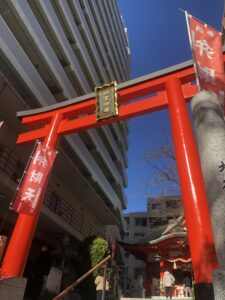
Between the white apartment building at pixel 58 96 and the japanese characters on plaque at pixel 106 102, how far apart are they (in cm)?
434

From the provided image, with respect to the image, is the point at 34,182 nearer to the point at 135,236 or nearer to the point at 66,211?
the point at 66,211

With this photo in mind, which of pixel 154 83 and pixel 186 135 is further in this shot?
pixel 154 83

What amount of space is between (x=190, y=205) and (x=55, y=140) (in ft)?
17.8

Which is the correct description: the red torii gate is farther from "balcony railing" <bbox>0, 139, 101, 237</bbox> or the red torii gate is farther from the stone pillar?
"balcony railing" <bbox>0, 139, 101, 237</bbox>

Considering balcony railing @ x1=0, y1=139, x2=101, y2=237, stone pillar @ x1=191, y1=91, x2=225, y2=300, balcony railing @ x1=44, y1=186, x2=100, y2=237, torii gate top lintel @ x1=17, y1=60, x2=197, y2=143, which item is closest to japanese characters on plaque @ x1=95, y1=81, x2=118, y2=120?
torii gate top lintel @ x1=17, y1=60, x2=197, y2=143

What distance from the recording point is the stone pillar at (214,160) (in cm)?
281

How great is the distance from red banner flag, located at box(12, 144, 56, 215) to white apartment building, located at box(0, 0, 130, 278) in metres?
1.67

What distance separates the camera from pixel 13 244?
690cm

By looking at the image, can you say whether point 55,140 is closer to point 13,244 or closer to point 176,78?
point 13,244

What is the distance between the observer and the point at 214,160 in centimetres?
340

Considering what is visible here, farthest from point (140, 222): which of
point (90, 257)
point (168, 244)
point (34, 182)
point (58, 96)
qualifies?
point (34, 182)

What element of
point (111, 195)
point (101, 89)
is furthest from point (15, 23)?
point (111, 195)

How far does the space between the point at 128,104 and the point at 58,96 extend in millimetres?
9277

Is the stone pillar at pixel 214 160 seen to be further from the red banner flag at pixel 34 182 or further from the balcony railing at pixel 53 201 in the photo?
the balcony railing at pixel 53 201
